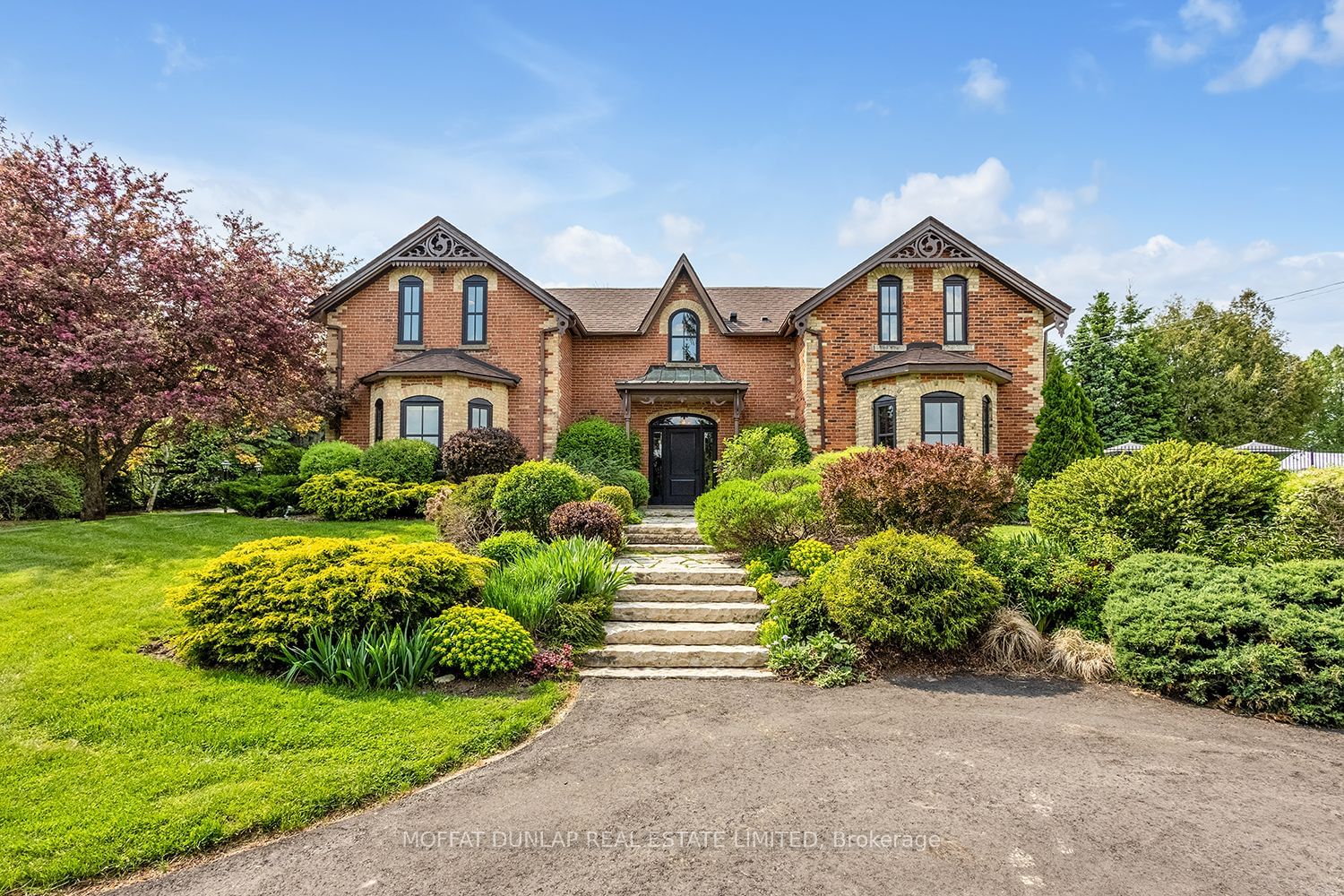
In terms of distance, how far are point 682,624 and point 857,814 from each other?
4138mm

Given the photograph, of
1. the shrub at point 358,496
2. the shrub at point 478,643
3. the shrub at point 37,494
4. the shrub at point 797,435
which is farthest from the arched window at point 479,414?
the shrub at point 478,643

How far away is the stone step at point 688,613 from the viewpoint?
26.1ft

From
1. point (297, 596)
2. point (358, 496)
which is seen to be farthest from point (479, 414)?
point (297, 596)

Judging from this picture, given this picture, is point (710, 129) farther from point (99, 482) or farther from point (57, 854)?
point (99, 482)

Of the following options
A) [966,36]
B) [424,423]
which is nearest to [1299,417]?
[966,36]

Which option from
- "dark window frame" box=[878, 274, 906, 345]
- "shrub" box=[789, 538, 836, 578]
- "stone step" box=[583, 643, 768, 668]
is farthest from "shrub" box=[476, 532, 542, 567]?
"dark window frame" box=[878, 274, 906, 345]

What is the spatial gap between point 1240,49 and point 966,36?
3.78 metres

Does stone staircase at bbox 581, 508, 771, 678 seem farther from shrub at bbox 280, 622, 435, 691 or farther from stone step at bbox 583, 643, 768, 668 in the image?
shrub at bbox 280, 622, 435, 691

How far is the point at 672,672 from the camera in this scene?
22.4 feet

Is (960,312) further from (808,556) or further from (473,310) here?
(473,310)

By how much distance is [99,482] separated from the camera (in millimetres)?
12891

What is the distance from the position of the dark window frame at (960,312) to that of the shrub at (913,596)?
1179cm

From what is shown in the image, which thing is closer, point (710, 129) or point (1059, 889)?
point (1059, 889)

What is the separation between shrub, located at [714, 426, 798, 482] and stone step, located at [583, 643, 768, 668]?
7879 millimetres
